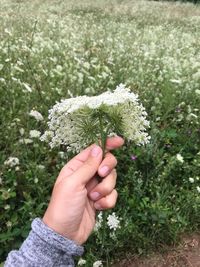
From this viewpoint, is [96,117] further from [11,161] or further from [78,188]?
[11,161]

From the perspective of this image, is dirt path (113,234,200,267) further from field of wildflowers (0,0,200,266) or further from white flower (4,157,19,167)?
white flower (4,157,19,167)

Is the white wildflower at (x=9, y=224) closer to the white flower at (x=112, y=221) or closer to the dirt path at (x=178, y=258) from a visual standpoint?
the white flower at (x=112, y=221)

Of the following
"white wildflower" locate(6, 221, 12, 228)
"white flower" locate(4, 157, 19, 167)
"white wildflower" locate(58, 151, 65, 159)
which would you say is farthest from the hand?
"white wildflower" locate(58, 151, 65, 159)

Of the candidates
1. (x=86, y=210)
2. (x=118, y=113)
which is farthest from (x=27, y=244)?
(x=118, y=113)

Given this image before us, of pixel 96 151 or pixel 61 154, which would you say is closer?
pixel 96 151

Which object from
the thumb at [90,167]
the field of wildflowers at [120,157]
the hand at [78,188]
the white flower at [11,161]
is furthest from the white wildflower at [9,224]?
the thumb at [90,167]

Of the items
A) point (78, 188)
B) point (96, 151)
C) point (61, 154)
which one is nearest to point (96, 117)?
point (96, 151)
